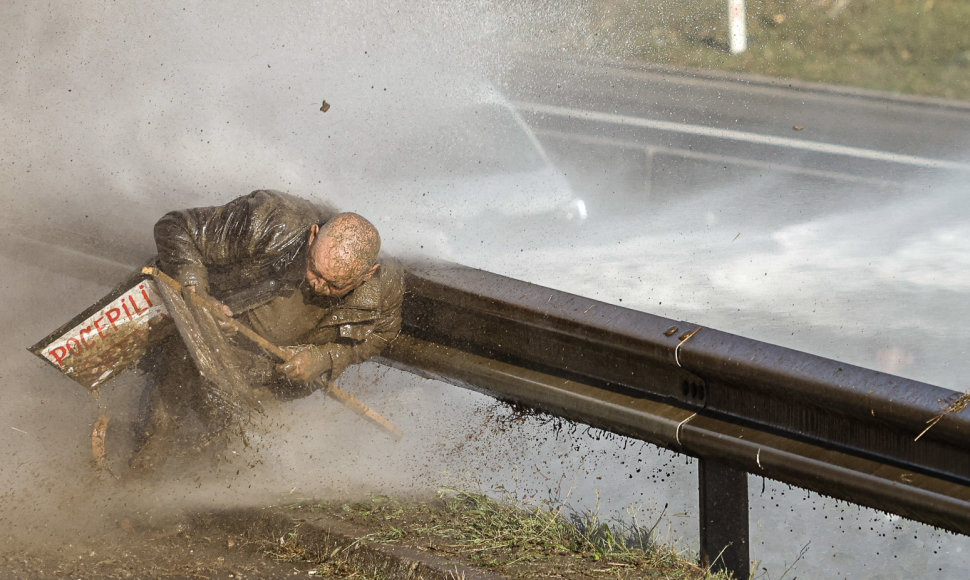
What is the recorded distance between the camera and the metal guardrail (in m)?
3.64

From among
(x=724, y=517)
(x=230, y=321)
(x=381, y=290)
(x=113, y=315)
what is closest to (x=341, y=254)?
(x=381, y=290)

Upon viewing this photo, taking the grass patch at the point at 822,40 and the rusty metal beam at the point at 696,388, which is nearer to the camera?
Answer: the rusty metal beam at the point at 696,388

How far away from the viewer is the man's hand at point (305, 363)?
17.3 feet

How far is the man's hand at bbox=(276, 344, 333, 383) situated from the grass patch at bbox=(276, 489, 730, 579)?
76 cm

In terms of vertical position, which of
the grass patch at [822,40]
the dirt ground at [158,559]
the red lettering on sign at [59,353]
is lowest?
the dirt ground at [158,559]

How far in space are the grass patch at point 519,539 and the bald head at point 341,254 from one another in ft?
3.65

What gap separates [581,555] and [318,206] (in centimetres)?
266

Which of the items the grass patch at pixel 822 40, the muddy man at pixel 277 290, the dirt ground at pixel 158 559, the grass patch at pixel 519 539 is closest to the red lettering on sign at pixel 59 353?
the muddy man at pixel 277 290

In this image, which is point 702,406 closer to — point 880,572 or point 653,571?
point 653,571

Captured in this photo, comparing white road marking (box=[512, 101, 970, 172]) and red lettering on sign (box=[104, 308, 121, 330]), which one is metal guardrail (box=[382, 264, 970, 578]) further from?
white road marking (box=[512, 101, 970, 172])

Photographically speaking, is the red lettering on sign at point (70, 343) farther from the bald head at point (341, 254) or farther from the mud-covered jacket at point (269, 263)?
the bald head at point (341, 254)

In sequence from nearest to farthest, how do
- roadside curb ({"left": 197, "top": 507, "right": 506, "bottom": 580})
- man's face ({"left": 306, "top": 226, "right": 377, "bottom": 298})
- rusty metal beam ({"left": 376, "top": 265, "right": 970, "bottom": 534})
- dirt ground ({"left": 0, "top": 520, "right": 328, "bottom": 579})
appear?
1. rusty metal beam ({"left": 376, "top": 265, "right": 970, "bottom": 534})
2. roadside curb ({"left": 197, "top": 507, "right": 506, "bottom": 580})
3. dirt ground ({"left": 0, "top": 520, "right": 328, "bottom": 579})
4. man's face ({"left": 306, "top": 226, "right": 377, "bottom": 298})

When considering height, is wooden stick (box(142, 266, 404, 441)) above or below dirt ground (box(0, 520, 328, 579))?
above

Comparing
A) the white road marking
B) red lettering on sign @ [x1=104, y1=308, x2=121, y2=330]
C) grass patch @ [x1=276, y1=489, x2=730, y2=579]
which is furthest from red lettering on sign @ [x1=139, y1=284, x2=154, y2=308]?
the white road marking
